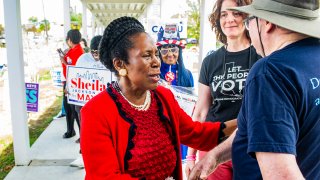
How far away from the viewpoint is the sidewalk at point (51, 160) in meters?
4.31

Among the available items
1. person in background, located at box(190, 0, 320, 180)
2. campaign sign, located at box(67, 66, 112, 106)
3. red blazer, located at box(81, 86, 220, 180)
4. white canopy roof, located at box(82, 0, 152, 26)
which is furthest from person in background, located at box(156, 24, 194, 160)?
white canopy roof, located at box(82, 0, 152, 26)

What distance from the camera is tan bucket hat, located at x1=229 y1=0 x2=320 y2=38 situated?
1.15m

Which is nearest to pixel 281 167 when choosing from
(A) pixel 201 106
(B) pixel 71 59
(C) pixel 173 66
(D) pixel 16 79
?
(A) pixel 201 106

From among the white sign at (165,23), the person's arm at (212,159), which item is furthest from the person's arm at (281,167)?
the white sign at (165,23)

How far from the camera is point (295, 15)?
1.17 metres

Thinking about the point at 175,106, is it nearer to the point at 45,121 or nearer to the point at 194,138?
the point at 194,138

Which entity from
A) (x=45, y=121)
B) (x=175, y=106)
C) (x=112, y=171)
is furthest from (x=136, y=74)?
(x=45, y=121)

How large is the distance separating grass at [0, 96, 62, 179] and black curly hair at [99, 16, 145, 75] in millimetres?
3639

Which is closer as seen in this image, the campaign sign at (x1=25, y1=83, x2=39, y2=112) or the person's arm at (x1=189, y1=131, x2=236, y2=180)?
the person's arm at (x1=189, y1=131, x2=236, y2=180)

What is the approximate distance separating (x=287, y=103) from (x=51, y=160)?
14.8 ft

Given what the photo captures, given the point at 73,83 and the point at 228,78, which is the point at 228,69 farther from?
the point at 73,83

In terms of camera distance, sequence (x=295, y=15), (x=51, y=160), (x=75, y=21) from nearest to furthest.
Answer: (x=295, y=15)
(x=51, y=160)
(x=75, y=21)

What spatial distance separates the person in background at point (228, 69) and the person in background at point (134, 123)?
1.55 ft

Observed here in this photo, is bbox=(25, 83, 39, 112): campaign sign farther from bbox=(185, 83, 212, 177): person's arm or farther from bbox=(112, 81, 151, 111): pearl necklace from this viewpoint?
bbox=(112, 81, 151, 111): pearl necklace
